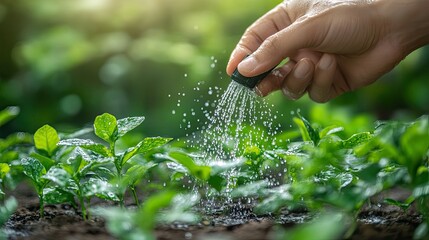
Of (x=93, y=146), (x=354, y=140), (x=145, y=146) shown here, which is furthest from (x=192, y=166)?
(x=354, y=140)

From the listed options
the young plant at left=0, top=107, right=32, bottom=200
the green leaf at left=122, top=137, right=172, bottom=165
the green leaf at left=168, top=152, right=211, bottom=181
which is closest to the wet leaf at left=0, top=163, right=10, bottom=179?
the young plant at left=0, top=107, right=32, bottom=200

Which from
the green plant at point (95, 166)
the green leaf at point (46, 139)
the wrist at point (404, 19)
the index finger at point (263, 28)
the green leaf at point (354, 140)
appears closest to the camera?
the green plant at point (95, 166)

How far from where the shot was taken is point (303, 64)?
93.9 inches

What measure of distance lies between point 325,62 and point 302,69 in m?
0.09

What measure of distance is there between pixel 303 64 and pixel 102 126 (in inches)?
34.3

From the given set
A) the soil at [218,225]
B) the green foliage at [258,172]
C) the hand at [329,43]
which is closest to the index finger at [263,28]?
the hand at [329,43]

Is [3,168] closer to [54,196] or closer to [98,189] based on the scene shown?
[54,196]

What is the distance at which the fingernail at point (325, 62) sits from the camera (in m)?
2.41

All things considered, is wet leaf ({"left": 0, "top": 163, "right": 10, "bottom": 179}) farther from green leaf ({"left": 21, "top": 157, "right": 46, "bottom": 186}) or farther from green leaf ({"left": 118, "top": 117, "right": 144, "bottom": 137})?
green leaf ({"left": 118, "top": 117, "right": 144, "bottom": 137})

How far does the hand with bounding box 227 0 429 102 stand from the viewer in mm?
2199

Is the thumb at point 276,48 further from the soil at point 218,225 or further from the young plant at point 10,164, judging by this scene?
the young plant at point 10,164

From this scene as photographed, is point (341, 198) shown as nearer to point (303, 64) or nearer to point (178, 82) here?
point (303, 64)

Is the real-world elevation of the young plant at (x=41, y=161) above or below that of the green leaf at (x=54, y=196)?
above

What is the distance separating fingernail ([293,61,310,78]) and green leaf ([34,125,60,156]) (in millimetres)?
875
